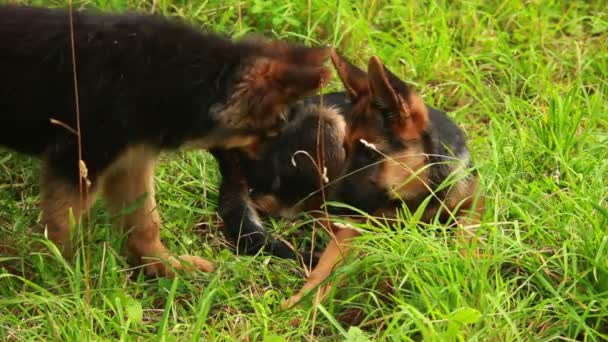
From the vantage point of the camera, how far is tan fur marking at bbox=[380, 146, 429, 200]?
4992 millimetres

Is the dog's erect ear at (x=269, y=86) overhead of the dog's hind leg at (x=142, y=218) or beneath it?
overhead

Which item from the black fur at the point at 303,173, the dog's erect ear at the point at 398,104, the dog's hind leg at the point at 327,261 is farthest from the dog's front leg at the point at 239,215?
the dog's erect ear at the point at 398,104

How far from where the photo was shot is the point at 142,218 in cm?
506

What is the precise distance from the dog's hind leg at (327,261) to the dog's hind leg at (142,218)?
526 millimetres

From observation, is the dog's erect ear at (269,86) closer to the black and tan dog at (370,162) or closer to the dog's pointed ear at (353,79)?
the black and tan dog at (370,162)

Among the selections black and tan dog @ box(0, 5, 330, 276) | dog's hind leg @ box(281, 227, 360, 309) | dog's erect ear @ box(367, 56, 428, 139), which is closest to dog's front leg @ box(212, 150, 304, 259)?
dog's hind leg @ box(281, 227, 360, 309)

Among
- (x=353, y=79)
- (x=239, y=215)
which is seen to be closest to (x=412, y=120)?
(x=353, y=79)

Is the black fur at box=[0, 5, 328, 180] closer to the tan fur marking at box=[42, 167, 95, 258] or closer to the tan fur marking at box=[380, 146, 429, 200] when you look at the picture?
the tan fur marking at box=[42, 167, 95, 258]

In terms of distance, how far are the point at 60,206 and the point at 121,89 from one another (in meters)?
0.58

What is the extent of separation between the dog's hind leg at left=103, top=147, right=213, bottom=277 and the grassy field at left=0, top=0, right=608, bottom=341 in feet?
0.29

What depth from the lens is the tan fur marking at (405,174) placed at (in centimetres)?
499

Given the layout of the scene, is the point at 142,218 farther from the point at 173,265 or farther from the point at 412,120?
the point at 412,120

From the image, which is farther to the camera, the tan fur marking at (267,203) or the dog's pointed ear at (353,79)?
the tan fur marking at (267,203)

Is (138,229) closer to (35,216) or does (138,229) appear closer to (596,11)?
(35,216)
